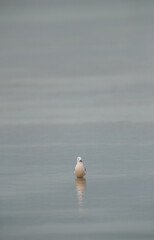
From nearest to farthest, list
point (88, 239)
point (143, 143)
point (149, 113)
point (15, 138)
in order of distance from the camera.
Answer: point (88, 239) < point (143, 143) < point (15, 138) < point (149, 113)

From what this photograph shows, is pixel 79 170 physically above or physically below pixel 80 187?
above

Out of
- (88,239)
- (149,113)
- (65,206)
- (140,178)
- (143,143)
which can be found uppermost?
(149,113)

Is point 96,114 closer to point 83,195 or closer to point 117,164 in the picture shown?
point 117,164

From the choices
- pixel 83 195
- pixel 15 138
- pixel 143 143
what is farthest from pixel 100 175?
pixel 15 138

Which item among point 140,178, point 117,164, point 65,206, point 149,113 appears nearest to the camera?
point 65,206

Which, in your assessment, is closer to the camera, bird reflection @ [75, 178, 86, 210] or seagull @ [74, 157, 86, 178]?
bird reflection @ [75, 178, 86, 210]

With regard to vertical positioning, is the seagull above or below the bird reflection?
above

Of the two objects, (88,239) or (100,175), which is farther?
(100,175)

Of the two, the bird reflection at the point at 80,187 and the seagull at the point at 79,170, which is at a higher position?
the seagull at the point at 79,170

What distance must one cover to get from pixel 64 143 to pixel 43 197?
799 cm

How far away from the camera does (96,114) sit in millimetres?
29031

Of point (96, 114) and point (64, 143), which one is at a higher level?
point (96, 114)

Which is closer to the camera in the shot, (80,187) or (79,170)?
(80,187)

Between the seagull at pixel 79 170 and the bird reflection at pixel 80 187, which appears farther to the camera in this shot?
the seagull at pixel 79 170
